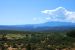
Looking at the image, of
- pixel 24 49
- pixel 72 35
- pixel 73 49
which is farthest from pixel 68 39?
pixel 24 49

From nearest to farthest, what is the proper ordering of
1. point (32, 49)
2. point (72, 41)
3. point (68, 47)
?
point (32, 49) < point (68, 47) < point (72, 41)

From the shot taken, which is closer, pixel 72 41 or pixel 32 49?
pixel 32 49

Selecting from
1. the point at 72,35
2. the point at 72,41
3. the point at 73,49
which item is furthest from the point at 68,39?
the point at 73,49

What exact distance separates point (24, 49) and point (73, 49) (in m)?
9.50

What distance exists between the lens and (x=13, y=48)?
55719 mm

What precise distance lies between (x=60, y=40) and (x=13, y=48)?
611 inches

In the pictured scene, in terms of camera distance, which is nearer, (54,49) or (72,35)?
(54,49)

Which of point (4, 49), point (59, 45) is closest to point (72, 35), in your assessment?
point (59, 45)

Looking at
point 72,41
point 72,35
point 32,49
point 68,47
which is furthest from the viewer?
point 72,35

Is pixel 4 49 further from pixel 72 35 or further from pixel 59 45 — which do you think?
pixel 72 35

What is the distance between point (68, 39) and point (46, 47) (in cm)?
1370

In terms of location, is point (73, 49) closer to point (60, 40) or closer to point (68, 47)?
point (68, 47)

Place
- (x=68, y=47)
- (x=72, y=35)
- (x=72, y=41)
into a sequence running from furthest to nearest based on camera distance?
(x=72, y=35) → (x=72, y=41) → (x=68, y=47)

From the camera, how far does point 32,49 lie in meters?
52.4
